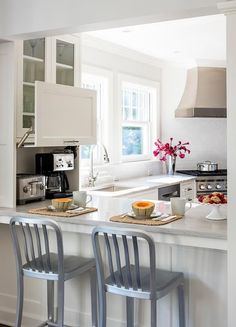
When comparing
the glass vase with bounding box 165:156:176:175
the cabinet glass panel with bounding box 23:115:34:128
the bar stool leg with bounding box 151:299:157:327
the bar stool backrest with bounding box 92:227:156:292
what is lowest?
the bar stool leg with bounding box 151:299:157:327

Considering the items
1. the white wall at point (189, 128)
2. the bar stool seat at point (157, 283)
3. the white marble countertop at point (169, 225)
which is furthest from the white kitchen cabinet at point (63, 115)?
the white wall at point (189, 128)

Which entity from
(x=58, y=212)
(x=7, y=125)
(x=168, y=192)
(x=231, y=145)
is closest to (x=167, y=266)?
(x=58, y=212)

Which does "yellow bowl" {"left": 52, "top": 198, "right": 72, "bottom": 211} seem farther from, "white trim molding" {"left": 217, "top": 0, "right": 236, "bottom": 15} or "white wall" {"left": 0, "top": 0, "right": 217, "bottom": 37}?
"white trim molding" {"left": 217, "top": 0, "right": 236, "bottom": 15}

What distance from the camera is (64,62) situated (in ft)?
12.1

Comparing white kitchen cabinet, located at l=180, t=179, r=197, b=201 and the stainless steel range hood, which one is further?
the stainless steel range hood

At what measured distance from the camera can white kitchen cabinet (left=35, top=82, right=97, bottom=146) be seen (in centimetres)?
296

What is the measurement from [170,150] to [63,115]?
3.20 meters

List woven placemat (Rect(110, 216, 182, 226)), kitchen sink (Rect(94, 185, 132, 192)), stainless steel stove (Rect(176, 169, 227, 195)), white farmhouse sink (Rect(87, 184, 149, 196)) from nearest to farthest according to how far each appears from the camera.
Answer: woven placemat (Rect(110, 216, 182, 226))
white farmhouse sink (Rect(87, 184, 149, 196))
kitchen sink (Rect(94, 185, 132, 192))
stainless steel stove (Rect(176, 169, 227, 195))

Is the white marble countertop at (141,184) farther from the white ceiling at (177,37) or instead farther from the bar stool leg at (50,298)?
the white ceiling at (177,37)

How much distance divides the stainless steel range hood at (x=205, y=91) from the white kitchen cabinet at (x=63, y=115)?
9.48 feet

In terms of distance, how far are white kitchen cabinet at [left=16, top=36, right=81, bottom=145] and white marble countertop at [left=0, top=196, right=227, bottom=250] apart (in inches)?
29.0

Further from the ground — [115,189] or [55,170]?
[55,170]

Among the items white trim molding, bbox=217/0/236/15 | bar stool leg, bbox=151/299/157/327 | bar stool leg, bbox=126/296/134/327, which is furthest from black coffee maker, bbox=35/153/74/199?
white trim molding, bbox=217/0/236/15

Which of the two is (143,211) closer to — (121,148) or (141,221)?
(141,221)
